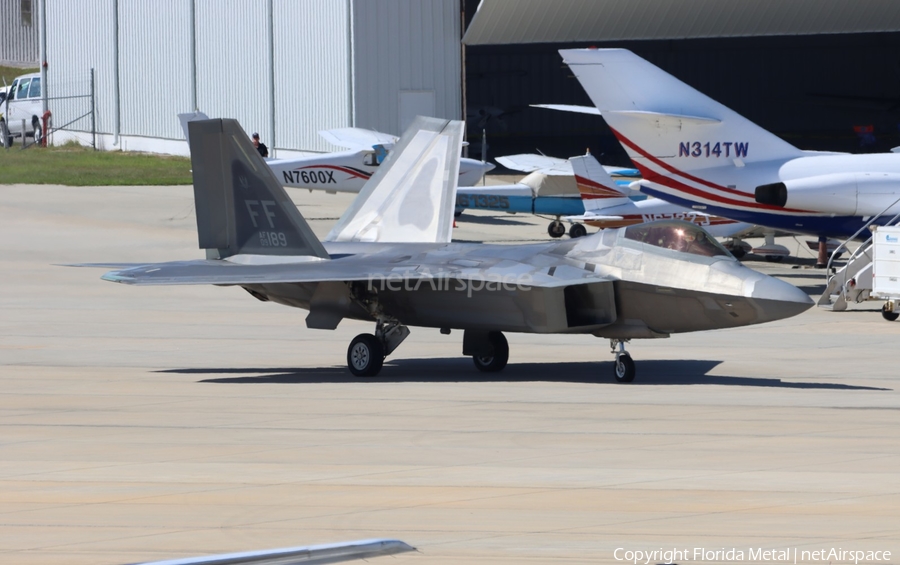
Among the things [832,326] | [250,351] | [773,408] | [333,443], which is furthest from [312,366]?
[832,326]

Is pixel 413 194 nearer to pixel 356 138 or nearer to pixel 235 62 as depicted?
pixel 356 138

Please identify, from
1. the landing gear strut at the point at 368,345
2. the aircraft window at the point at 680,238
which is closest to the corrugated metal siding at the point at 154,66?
the landing gear strut at the point at 368,345

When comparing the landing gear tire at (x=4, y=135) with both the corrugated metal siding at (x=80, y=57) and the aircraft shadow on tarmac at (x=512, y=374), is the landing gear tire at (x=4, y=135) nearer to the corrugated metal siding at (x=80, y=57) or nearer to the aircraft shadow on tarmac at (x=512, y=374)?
the corrugated metal siding at (x=80, y=57)

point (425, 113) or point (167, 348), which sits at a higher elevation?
point (425, 113)


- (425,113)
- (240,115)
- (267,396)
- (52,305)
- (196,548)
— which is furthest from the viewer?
(240,115)

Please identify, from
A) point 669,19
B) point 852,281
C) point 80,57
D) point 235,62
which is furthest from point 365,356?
point 80,57

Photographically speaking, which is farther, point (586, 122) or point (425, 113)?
point (586, 122)

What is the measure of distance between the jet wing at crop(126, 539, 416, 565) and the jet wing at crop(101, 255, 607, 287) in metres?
7.52

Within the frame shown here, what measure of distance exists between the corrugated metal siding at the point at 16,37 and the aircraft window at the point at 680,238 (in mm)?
77772

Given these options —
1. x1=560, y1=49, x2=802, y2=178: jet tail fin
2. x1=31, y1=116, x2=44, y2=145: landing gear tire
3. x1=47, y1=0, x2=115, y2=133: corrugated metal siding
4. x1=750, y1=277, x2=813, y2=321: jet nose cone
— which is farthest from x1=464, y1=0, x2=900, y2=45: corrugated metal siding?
x1=750, y1=277, x2=813, y2=321: jet nose cone

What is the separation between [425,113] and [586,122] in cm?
2523

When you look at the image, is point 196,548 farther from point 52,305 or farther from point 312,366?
point 52,305

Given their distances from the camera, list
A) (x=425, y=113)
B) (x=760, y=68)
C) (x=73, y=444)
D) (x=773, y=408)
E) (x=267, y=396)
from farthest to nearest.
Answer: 1. (x=760, y=68)
2. (x=425, y=113)
3. (x=267, y=396)
4. (x=773, y=408)
5. (x=73, y=444)

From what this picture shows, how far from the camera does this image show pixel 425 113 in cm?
4691
